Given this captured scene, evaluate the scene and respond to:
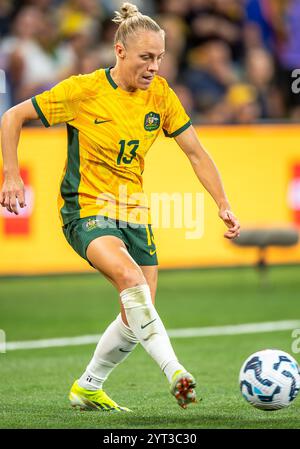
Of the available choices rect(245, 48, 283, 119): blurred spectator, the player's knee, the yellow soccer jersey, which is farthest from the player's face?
rect(245, 48, 283, 119): blurred spectator

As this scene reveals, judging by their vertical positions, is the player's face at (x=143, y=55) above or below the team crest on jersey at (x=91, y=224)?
above

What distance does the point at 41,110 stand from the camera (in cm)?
654

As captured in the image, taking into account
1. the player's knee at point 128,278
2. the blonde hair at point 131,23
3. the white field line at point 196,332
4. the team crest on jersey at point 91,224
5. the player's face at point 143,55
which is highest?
the blonde hair at point 131,23

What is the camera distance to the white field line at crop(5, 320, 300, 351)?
9812 millimetres

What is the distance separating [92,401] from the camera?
684 centimetres

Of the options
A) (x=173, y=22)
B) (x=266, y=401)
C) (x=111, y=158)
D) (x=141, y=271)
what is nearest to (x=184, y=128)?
(x=111, y=158)

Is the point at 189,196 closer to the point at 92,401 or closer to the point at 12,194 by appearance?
the point at 92,401

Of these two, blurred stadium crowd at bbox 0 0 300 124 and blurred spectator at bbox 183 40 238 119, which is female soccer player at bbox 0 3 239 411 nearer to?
blurred stadium crowd at bbox 0 0 300 124

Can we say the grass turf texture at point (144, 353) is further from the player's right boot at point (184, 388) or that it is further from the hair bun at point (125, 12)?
the hair bun at point (125, 12)

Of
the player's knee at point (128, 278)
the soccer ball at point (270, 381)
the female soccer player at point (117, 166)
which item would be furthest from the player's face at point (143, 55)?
the soccer ball at point (270, 381)

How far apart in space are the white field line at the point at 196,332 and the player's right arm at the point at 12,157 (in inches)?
136

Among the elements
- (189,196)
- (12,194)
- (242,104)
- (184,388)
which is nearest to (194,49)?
(242,104)

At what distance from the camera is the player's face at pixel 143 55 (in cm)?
640

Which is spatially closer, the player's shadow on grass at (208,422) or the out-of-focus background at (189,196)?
the player's shadow on grass at (208,422)
